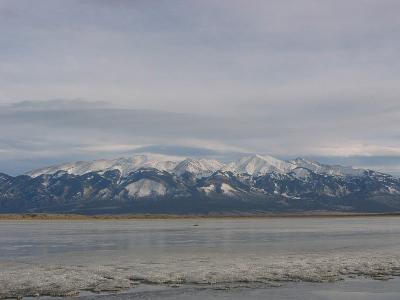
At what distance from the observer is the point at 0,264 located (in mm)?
42094

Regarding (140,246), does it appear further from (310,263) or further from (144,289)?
(144,289)

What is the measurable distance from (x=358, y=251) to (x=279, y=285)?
21.8 m

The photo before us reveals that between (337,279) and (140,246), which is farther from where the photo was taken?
(140,246)

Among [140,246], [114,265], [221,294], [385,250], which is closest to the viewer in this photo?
[221,294]

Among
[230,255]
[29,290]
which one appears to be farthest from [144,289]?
[230,255]

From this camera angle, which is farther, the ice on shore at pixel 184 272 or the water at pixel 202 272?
the ice on shore at pixel 184 272

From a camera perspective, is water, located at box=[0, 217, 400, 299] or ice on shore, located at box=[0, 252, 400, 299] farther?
ice on shore, located at box=[0, 252, 400, 299]

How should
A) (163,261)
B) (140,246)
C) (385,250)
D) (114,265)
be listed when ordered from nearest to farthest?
(114,265) → (163,261) → (385,250) → (140,246)

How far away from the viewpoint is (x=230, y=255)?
49.0 metres

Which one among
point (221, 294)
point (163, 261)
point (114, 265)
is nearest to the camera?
point (221, 294)

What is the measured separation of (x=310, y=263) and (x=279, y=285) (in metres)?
10.3

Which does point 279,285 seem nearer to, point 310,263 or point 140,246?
point 310,263

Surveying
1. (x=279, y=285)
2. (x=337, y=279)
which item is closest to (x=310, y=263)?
(x=337, y=279)

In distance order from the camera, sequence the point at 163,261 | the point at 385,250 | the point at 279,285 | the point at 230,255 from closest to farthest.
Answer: the point at 279,285 → the point at 163,261 → the point at 230,255 → the point at 385,250
